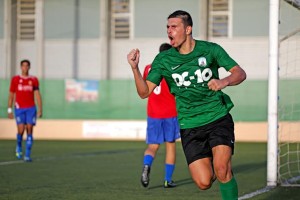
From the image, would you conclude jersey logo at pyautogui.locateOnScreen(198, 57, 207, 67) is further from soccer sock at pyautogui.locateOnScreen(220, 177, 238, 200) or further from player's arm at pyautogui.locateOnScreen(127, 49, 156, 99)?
soccer sock at pyautogui.locateOnScreen(220, 177, 238, 200)

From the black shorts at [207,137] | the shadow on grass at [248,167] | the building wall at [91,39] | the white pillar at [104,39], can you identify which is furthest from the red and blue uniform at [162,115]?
the white pillar at [104,39]

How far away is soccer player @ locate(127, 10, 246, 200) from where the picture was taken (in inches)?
302

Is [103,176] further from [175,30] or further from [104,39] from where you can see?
[104,39]

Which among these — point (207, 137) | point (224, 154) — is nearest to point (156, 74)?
point (207, 137)

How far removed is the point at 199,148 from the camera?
798 centimetres

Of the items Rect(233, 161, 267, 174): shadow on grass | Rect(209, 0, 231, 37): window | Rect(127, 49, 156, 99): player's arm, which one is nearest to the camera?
Rect(127, 49, 156, 99): player's arm

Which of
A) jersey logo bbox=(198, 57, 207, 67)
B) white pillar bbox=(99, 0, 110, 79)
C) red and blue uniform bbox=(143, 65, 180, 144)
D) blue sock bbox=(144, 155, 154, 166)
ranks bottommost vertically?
blue sock bbox=(144, 155, 154, 166)

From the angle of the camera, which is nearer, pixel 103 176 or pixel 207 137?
pixel 207 137

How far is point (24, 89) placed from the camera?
17188 millimetres

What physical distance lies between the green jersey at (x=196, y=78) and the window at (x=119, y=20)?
25.8 meters

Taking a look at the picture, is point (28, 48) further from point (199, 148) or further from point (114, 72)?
point (199, 148)

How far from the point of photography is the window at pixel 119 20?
110 feet

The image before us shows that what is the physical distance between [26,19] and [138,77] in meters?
27.6

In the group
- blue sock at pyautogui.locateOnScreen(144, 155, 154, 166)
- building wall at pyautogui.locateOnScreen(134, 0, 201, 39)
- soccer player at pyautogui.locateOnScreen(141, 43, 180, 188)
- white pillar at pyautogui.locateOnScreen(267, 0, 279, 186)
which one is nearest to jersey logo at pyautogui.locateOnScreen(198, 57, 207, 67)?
blue sock at pyautogui.locateOnScreen(144, 155, 154, 166)
